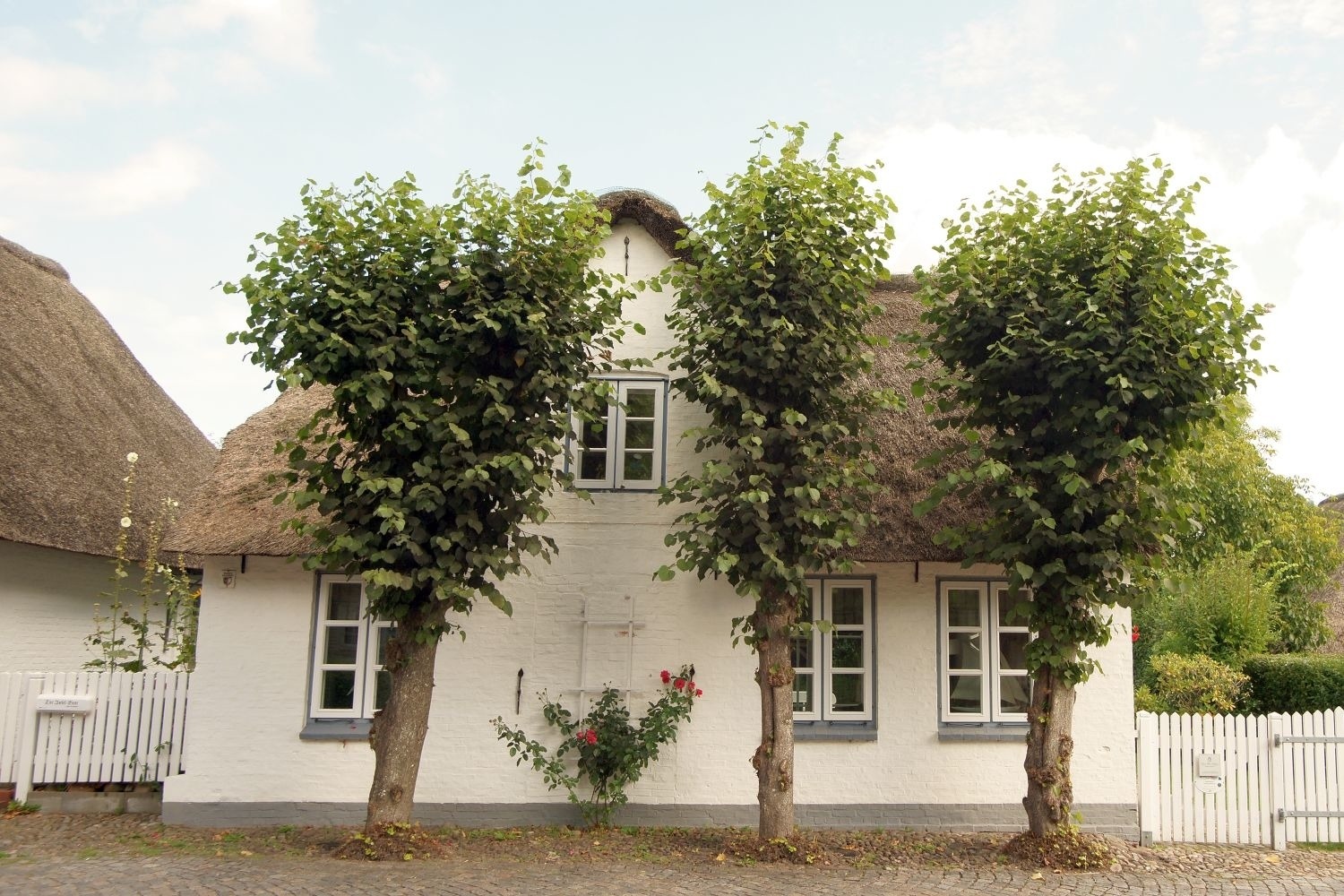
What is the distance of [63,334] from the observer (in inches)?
613

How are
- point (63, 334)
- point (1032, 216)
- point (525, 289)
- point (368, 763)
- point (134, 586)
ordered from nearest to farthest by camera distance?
point (525, 289)
point (1032, 216)
point (368, 763)
point (134, 586)
point (63, 334)

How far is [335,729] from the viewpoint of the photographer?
928cm

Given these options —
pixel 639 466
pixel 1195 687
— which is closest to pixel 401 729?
pixel 639 466

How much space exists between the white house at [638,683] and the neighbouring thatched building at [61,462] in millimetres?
3840

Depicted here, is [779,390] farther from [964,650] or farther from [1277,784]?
[1277,784]

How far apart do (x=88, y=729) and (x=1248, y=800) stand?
34.5 ft

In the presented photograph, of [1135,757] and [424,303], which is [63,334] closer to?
[424,303]

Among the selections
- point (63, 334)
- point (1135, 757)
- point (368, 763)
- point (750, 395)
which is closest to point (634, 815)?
point (368, 763)

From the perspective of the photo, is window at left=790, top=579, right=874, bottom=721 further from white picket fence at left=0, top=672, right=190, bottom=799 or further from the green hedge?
the green hedge

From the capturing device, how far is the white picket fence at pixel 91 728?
31.4 ft

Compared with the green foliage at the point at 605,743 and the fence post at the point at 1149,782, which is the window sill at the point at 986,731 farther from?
the green foliage at the point at 605,743

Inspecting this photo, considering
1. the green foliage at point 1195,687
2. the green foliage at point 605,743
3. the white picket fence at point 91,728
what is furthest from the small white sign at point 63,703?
the green foliage at point 1195,687

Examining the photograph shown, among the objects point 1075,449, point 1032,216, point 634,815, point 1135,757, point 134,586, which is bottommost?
point 634,815

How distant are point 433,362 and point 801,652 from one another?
4325 mm
